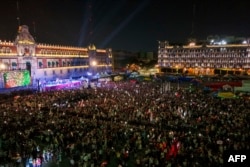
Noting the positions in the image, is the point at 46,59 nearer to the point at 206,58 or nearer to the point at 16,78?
the point at 16,78

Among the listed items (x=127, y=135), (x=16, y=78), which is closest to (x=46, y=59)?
(x=16, y=78)

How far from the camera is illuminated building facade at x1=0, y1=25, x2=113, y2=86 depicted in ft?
163

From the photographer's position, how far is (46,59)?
196 feet

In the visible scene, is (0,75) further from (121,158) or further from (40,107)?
(121,158)

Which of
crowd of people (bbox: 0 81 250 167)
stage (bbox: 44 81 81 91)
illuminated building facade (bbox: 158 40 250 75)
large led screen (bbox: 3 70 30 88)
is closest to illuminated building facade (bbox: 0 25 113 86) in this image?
large led screen (bbox: 3 70 30 88)

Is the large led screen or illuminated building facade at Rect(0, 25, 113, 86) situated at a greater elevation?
illuminated building facade at Rect(0, 25, 113, 86)

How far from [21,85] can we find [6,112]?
2203cm

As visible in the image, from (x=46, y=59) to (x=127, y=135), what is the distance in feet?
154

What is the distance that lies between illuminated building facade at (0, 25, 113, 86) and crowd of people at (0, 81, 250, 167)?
26.7 m

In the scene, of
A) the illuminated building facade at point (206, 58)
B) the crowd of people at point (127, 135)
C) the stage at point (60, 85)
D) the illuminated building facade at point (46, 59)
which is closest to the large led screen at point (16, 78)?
the illuminated building facade at point (46, 59)

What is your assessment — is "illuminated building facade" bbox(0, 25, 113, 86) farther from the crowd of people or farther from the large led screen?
the crowd of people

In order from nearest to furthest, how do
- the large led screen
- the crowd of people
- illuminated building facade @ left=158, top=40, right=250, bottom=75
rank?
the crowd of people < the large led screen < illuminated building facade @ left=158, top=40, right=250, bottom=75

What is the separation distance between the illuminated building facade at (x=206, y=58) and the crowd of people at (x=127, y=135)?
65217mm

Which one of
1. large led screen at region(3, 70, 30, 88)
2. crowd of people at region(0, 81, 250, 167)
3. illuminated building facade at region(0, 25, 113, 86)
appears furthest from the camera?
illuminated building facade at region(0, 25, 113, 86)
